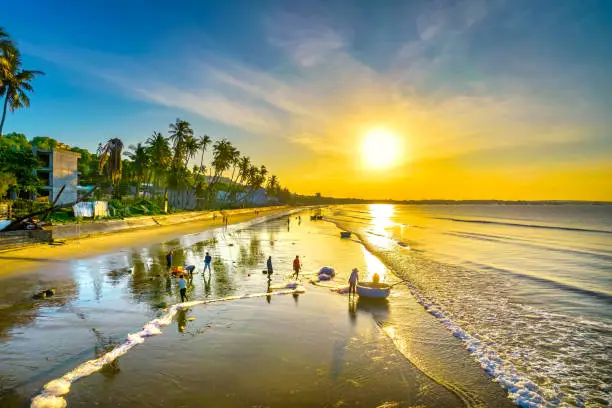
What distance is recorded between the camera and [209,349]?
39.4 ft

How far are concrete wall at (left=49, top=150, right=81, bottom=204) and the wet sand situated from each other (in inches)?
1358

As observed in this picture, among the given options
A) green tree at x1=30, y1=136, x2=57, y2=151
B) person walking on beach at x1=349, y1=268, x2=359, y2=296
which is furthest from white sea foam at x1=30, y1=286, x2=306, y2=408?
green tree at x1=30, y1=136, x2=57, y2=151

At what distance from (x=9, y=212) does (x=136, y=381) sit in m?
34.4

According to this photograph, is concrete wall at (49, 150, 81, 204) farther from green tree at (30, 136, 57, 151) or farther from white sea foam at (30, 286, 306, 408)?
white sea foam at (30, 286, 306, 408)

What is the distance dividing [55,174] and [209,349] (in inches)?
2011

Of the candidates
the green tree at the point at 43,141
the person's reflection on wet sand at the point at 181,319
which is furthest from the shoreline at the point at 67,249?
the green tree at the point at 43,141

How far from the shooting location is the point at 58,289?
1872 centimetres

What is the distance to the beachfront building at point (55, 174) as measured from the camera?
49781 mm

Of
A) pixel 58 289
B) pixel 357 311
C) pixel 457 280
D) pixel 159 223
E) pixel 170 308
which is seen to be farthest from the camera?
pixel 159 223

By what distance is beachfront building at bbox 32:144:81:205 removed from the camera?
49.8 m

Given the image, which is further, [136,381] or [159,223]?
[159,223]

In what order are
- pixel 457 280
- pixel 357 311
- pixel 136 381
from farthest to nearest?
pixel 457 280 → pixel 357 311 → pixel 136 381

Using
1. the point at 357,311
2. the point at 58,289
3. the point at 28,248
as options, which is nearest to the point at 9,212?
the point at 28,248

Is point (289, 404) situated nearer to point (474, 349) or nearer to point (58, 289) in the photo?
point (474, 349)
